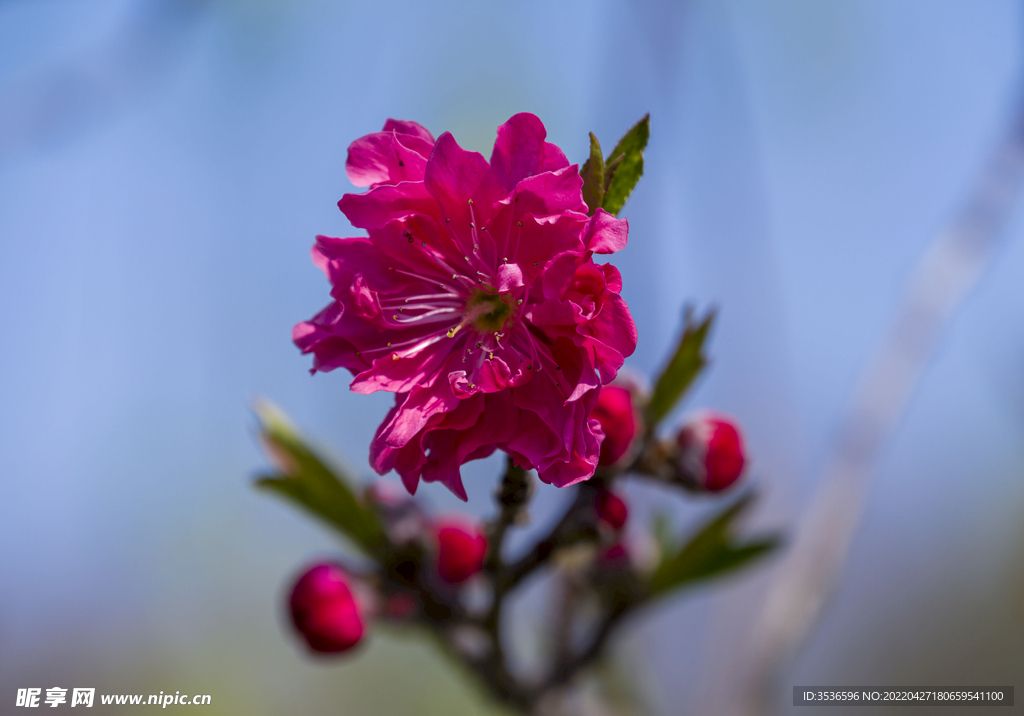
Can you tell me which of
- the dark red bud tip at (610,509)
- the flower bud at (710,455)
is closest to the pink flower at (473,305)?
the dark red bud tip at (610,509)

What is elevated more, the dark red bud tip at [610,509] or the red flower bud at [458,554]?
the dark red bud tip at [610,509]

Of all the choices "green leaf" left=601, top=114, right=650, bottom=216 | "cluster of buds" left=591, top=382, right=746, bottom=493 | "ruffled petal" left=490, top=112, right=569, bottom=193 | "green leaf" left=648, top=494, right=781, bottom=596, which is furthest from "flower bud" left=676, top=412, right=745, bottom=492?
"ruffled petal" left=490, top=112, right=569, bottom=193

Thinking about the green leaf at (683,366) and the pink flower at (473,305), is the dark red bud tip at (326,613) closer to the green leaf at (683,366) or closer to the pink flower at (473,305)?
the pink flower at (473,305)

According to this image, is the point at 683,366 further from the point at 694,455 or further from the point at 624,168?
the point at 624,168

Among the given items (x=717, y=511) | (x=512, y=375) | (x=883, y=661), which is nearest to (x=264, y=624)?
(x=883, y=661)

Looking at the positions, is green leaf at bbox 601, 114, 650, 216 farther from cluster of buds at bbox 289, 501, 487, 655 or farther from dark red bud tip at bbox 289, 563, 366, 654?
dark red bud tip at bbox 289, 563, 366, 654
